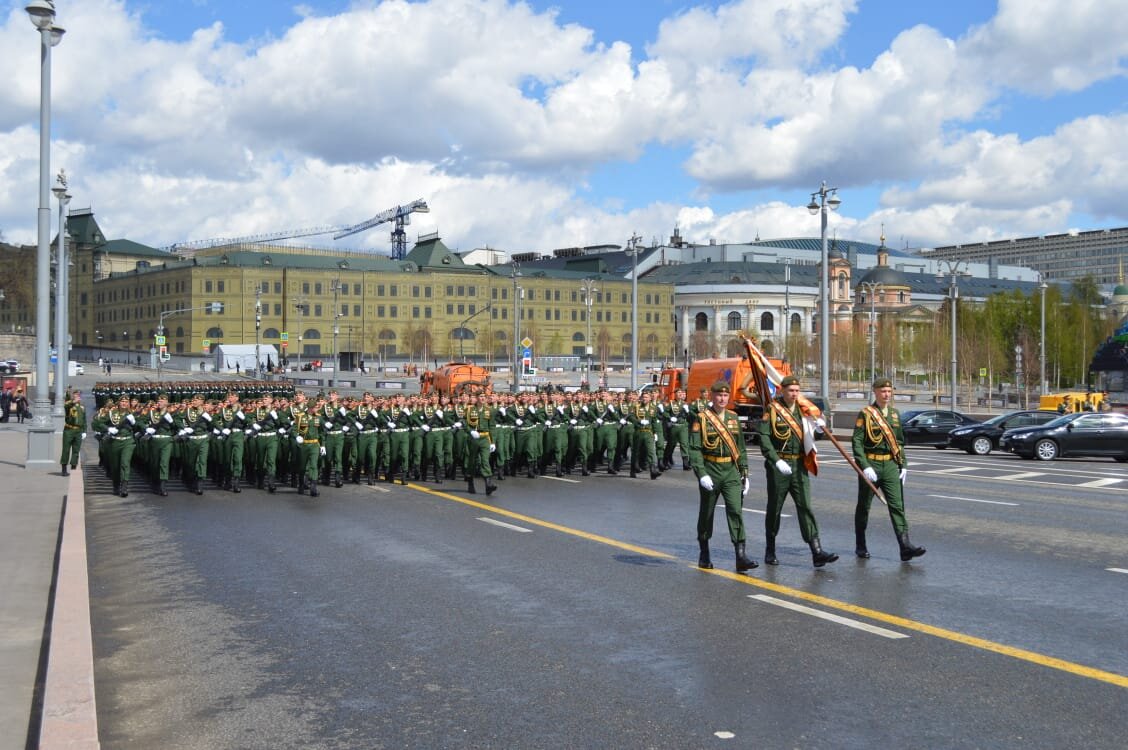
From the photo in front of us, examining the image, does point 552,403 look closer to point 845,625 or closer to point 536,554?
point 536,554

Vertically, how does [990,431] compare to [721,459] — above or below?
below

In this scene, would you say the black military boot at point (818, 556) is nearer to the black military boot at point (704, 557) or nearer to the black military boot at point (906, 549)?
the black military boot at point (906, 549)

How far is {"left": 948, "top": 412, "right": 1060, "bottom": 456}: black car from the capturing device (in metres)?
30.8

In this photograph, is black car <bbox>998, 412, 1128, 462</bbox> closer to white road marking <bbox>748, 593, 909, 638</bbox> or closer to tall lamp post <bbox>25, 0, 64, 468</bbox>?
white road marking <bbox>748, 593, 909, 638</bbox>

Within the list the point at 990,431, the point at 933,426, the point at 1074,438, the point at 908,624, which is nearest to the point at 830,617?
the point at 908,624

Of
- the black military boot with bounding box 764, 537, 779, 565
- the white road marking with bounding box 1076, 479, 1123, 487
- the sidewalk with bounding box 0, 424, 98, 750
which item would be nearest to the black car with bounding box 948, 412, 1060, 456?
the white road marking with bounding box 1076, 479, 1123, 487

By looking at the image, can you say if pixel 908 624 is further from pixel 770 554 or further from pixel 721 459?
pixel 770 554

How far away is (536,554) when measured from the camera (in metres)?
12.0

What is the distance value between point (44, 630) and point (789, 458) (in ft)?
21.6

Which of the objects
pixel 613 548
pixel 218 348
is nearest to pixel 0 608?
pixel 613 548

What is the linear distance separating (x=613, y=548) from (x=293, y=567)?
11.2 feet

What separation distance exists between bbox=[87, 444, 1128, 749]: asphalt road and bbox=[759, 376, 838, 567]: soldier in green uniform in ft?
1.38

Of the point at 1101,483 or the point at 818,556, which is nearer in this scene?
the point at 818,556

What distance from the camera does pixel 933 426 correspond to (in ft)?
111
